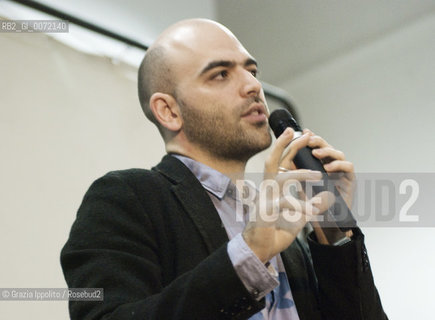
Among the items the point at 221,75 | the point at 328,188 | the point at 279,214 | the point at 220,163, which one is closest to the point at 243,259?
the point at 279,214

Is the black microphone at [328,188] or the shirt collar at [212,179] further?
the shirt collar at [212,179]

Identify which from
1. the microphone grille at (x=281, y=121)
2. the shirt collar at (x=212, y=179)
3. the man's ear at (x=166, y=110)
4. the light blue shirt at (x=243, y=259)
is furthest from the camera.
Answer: the man's ear at (x=166, y=110)

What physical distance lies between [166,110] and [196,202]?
1.10 ft

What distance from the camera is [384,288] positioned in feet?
8.24

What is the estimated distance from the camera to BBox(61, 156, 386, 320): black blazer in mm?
581

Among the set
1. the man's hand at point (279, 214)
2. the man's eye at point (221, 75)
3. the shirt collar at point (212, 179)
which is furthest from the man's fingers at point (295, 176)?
the man's eye at point (221, 75)

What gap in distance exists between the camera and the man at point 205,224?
23.3 inches

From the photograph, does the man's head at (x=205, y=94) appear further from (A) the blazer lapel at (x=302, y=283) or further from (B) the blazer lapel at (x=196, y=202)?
(A) the blazer lapel at (x=302, y=283)

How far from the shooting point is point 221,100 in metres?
1.01

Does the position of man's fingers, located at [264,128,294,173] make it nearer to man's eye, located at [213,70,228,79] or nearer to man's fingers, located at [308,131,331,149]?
man's fingers, located at [308,131,331,149]

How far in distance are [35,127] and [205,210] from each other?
0.70m

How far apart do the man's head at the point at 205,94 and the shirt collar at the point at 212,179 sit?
0.05 meters

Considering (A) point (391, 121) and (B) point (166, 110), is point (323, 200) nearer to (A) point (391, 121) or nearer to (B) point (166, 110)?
(B) point (166, 110)

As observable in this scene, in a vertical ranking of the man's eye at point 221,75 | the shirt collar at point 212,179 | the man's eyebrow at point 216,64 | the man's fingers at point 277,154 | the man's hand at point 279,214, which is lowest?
the shirt collar at point 212,179
